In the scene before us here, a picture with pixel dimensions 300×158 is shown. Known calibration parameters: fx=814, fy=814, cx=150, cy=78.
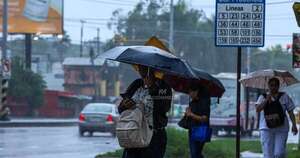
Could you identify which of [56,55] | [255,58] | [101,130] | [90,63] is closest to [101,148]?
[101,130]

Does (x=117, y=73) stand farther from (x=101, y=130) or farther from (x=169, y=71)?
(x=169, y=71)

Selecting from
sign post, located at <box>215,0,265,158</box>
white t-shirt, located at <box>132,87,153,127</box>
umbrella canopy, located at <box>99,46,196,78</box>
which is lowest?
white t-shirt, located at <box>132,87,153,127</box>

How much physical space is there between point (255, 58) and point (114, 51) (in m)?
95.3

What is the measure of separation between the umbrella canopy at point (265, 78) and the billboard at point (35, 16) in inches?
1876

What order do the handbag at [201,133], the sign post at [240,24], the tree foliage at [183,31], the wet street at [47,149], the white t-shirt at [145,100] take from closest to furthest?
the white t-shirt at [145,100] → the sign post at [240,24] → the handbag at [201,133] → the wet street at [47,149] → the tree foliage at [183,31]

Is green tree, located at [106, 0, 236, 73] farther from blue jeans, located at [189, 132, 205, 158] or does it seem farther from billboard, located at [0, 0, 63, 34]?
blue jeans, located at [189, 132, 205, 158]

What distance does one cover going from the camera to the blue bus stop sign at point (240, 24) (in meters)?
12.1

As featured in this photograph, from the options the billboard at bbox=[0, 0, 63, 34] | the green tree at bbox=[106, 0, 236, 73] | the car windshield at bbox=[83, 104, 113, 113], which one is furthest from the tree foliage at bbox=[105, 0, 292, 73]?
the car windshield at bbox=[83, 104, 113, 113]

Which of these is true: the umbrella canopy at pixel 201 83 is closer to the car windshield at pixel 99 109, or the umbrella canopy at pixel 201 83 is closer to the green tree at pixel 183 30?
the car windshield at pixel 99 109

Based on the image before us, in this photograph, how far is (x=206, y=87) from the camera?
46.4 ft

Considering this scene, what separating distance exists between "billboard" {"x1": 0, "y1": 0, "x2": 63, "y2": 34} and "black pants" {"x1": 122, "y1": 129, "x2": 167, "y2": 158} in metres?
52.1

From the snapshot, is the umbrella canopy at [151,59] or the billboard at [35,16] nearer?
the umbrella canopy at [151,59]

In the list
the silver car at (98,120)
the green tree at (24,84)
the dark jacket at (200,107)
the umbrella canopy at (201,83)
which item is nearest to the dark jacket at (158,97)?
the umbrella canopy at (201,83)

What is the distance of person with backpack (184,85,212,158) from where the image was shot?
13.8m
